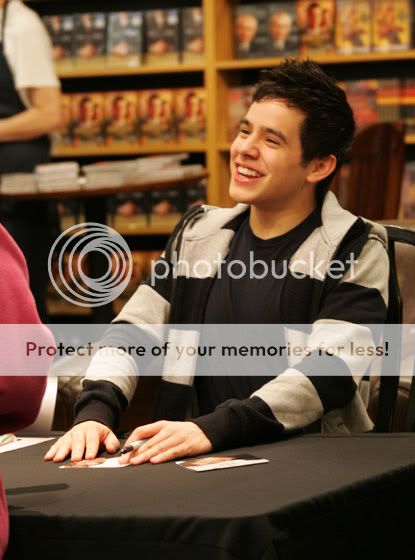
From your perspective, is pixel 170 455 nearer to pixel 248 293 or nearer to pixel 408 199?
pixel 248 293

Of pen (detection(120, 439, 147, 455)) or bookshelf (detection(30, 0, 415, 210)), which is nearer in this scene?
pen (detection(120, 439, 147, 455))

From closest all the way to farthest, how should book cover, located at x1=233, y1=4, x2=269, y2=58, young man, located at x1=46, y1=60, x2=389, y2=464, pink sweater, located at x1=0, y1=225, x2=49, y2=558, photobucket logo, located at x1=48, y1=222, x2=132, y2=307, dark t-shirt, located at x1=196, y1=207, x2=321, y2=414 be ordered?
pink sweater, located at x1=0, y1=225, x2=49, y2=558 < young man, located at x1=46, y1=60, x2=389, y2=464 < dark t-shirt, located at x1=196, y1=207, x2=321, y2=414 < photobucket logo, located at x1=48, y1=222, x2=132, y2=307 < book cover, located at x1=233, y1=4, x2=269, y2=58

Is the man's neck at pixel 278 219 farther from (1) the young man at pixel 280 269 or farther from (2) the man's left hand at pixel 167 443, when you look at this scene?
(2) the man's left hand at pixel 167 443

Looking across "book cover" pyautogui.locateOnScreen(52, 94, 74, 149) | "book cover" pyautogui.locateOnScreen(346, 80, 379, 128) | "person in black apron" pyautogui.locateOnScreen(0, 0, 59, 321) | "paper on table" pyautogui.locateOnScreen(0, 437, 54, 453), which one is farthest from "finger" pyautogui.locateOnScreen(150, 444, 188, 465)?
"book cover" pyautogui.locateOnScreen(52, 94, 74, 149)

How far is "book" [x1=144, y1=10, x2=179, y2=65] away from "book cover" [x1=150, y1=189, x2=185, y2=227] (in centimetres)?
61

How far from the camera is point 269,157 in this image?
2.13m

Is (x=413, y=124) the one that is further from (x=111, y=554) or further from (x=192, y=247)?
(x=111, y=554)

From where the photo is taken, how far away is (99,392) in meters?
1.92

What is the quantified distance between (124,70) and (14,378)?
3.98m

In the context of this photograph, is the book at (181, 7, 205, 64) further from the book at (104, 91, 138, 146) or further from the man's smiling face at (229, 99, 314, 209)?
the man's smiling face at (229, 99, 314, 209)

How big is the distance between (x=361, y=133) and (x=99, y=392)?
2430mm

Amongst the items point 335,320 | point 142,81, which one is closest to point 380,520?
point 335,320

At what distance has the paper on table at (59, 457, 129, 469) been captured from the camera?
151 cm

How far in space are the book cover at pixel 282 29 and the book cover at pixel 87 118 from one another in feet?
2.85
